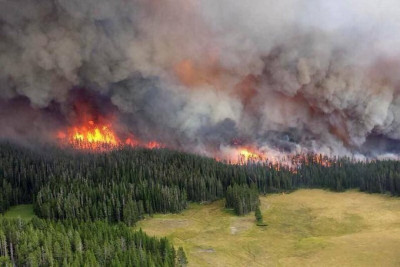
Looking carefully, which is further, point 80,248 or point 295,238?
point 295,238

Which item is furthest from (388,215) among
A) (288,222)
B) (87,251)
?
(87,251)

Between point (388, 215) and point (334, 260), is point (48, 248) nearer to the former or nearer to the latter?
point (334, 260)

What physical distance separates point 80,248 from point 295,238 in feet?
232

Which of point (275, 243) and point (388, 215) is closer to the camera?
point (275, 243)

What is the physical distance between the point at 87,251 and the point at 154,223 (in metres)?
64.2

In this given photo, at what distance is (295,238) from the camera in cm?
16962

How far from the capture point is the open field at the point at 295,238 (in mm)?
145125

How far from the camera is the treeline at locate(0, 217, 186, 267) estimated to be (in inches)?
5118

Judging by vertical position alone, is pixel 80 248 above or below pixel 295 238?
above

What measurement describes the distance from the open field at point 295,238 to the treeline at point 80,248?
13.0 meters

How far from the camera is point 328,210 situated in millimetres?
198625

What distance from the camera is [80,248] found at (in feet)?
454

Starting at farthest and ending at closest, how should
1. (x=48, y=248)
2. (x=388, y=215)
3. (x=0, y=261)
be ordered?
(x=388, y=215)
(x=48, y=248)
(x=0, y=261)

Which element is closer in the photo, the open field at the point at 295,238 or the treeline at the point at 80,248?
the treeline at the point at 80,248
